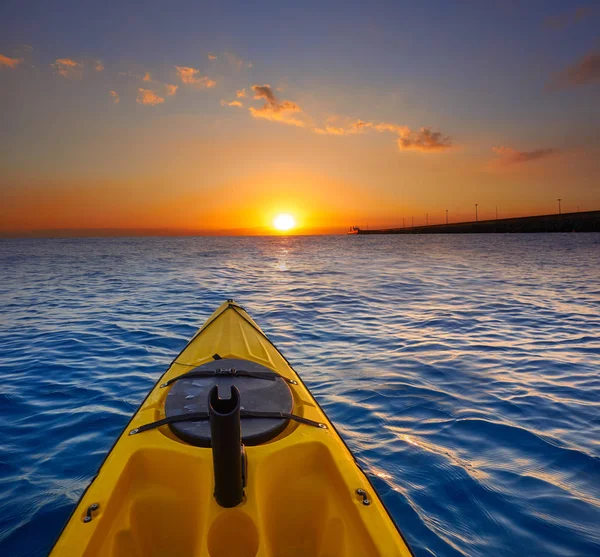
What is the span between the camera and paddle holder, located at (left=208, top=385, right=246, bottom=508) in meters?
1.86

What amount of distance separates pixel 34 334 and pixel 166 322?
126 inches

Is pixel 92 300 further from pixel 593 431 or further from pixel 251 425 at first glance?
pixel 593 431

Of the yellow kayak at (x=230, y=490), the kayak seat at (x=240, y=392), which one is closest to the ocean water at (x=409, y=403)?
the yellow kayak at (x=230, y=490)

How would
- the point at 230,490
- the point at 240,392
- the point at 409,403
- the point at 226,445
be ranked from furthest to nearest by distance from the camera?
1. the point at 409,403
2. the point at 240,392
3. the point at 230,490
4. the point at 226,445

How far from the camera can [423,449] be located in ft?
14.2

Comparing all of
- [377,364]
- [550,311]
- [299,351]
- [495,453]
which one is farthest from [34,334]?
[550,311]

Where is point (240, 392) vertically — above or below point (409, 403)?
above

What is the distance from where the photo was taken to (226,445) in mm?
1926

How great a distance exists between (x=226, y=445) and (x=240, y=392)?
161 cm

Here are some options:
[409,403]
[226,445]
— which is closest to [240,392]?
[226,445]

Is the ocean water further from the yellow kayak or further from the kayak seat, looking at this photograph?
the kayak seat

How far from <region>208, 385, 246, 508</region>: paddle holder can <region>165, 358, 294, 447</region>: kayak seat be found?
0.59m

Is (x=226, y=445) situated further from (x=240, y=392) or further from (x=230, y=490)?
(x=240, y=392)

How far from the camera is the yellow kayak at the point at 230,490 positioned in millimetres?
2043
